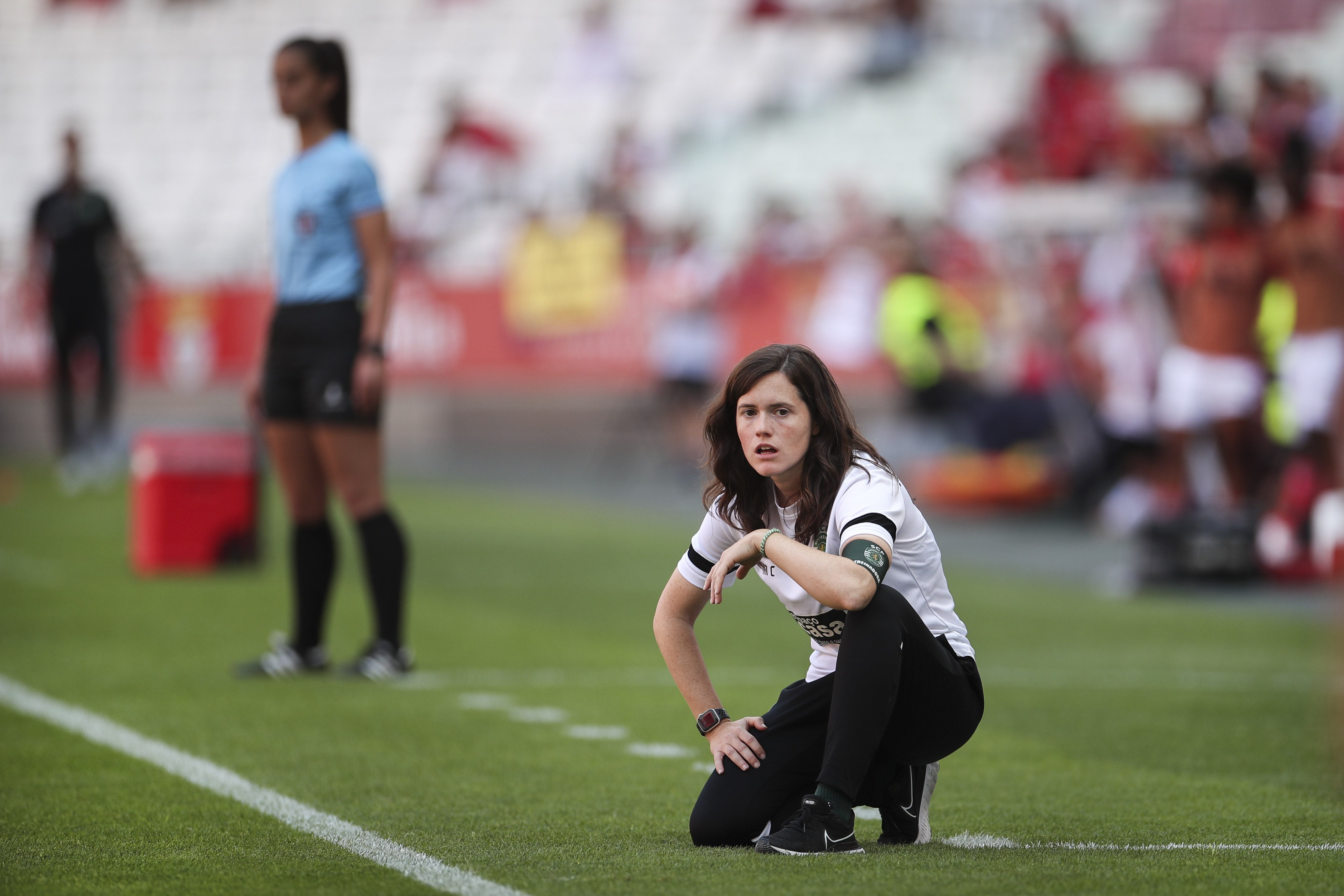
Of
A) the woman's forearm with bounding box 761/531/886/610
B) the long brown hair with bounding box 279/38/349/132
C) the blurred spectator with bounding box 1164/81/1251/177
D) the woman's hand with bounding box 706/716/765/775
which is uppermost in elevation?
the blurred spectator with bounding box 1164/81/1251/177

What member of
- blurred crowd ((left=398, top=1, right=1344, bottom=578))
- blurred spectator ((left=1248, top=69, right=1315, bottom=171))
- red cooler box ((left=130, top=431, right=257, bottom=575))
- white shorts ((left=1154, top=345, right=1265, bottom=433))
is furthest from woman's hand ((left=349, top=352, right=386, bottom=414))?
blurred spectator ((left=1248, top=69, right=1315, bottom=171))

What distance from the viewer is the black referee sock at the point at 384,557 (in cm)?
717

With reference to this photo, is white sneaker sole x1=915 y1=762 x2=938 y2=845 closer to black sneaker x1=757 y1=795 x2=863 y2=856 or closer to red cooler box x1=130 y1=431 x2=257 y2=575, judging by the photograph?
black sneaker x1=757 y1=795 x2=863 y2=856

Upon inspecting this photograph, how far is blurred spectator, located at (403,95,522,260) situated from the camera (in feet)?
80.3

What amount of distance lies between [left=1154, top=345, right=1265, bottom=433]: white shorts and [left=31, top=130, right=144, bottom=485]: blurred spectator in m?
8.13

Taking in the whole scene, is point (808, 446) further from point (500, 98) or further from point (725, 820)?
point (500, 98)

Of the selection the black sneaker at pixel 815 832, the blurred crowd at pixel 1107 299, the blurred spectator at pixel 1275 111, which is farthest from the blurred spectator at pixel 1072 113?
the black sneaker at pixel 815 832

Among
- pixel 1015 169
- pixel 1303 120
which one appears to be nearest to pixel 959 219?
pixel 1015 169

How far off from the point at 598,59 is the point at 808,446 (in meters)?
22.9

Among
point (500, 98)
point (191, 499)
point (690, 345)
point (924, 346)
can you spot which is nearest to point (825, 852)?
point (191, 499)

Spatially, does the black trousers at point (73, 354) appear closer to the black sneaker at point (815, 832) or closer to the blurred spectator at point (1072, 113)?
the blurred spectator at point (1072, 113)

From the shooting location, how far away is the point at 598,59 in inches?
1049

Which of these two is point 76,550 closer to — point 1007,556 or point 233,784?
point 1007,556

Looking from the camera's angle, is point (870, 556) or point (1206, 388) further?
point (1206, 388)
